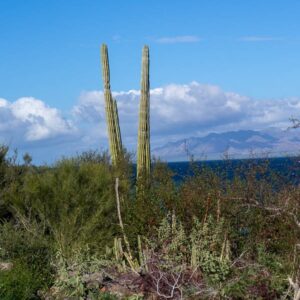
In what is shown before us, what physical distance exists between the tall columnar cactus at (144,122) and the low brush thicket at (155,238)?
306 centimetres

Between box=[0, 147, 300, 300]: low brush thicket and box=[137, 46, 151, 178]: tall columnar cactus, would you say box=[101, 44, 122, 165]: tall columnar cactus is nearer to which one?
box=[137, 46, 151, 178]: tall columnar cactus

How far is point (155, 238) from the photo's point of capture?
11.9 meters

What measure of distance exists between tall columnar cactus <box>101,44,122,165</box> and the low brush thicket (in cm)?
414

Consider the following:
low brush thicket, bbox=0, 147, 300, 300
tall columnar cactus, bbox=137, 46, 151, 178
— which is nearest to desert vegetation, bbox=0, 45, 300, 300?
low brush thicket, bbox=0, 147, 300, 300

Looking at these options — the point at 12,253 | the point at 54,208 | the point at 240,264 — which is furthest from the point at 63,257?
the point at 240,264

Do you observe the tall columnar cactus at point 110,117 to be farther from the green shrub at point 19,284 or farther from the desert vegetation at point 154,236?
the green shrub at point 19,284

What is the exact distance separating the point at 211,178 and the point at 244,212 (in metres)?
1.06

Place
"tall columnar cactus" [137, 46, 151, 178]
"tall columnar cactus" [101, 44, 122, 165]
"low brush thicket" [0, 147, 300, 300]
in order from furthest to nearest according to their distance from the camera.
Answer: "tall columnar cactus" [101, 44, 122, 165]
"tall columnar cactus" [137, 46, 151, 178]
"low brush thicket" [0, 147, 300, 300]

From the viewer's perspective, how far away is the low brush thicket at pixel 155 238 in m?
10.4

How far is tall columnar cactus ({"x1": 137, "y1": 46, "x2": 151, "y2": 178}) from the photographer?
18.2 m

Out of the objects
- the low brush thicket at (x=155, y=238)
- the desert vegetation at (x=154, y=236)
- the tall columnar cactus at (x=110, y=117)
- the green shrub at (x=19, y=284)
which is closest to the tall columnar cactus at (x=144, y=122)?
the tall columnar cactus at (x=110, y=117)

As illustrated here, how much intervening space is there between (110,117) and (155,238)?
8.03 m

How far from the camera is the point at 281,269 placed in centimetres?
1077

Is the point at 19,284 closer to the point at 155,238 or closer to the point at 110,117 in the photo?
the point at 155,238
